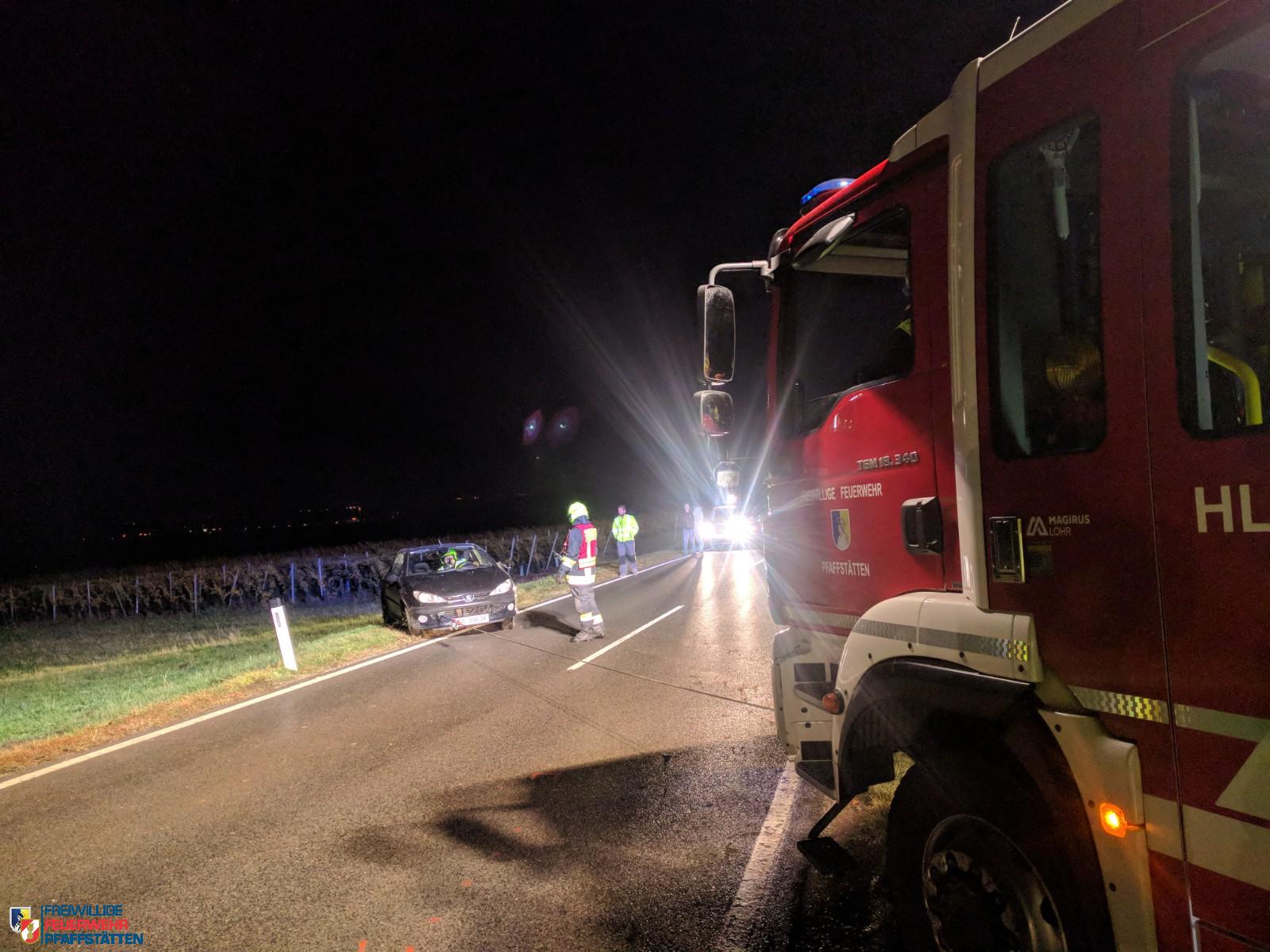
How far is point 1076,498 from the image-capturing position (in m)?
2.08

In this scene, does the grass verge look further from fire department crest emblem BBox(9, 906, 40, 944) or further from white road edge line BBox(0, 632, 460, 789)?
fire department crest emblem BBox(9, 906, 40, 944)

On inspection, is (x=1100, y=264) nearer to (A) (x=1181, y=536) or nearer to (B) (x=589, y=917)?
(A) (x=1181, y=536)

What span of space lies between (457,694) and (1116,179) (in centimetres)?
720

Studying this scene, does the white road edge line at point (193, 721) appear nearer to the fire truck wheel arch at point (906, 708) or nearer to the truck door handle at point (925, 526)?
the fire truck wheel arch at point (906, 708)

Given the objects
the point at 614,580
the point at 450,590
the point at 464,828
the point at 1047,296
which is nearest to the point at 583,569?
the point at 450,590

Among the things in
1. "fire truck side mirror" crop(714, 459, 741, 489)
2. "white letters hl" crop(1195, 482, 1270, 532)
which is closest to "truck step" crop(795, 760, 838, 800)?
"fire truck side mirror" crop(714, 459, 741, 489)

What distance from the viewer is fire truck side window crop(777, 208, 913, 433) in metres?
3.14

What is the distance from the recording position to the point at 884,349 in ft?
10.2

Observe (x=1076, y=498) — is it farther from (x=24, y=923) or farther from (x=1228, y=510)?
(x=24, y=923)

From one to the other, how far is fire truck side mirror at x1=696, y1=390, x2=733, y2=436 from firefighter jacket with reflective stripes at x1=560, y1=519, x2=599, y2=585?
18.9 feet

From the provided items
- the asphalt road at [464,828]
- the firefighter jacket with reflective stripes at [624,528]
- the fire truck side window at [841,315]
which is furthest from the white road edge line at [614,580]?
the fire truck side window at [841,315]

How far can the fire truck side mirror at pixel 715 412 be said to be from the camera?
13.6ft

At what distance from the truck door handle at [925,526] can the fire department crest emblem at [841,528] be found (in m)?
0.48

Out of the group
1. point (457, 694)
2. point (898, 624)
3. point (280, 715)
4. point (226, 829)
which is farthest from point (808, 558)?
point (280, 715)
